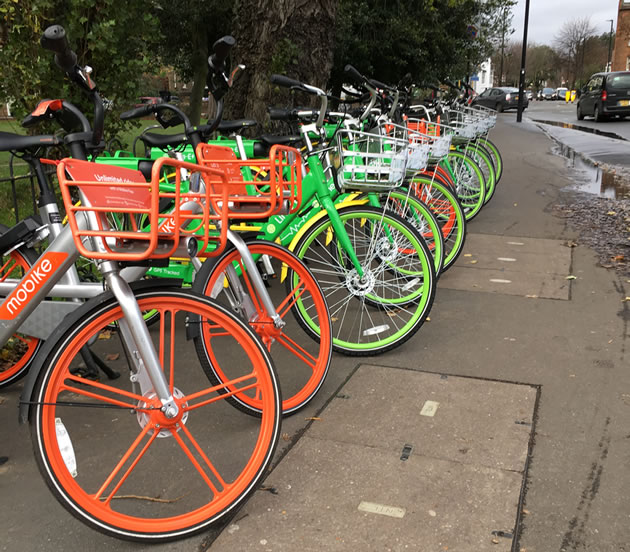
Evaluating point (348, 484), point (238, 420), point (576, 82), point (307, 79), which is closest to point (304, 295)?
point (238, 420)

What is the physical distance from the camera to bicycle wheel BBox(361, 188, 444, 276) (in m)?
4.32

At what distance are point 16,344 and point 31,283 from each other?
4.98ft

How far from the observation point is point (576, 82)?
80.6m

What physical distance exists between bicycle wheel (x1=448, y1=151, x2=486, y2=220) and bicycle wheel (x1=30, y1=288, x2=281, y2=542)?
4387 millimetres

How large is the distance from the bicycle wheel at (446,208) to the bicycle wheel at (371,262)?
94 centimetres

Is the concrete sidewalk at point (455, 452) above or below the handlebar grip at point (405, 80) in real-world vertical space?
below

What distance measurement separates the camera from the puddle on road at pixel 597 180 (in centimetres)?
944

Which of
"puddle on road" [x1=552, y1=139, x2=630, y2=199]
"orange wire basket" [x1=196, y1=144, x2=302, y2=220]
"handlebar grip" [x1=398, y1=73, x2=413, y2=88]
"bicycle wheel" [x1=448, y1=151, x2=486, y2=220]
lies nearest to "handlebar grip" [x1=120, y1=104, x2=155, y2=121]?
"orange wire basket" [x1=196, y1=144, x2=302, y2=220]

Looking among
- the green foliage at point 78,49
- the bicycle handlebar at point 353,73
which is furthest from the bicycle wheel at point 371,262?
the green foliage at point 78,49

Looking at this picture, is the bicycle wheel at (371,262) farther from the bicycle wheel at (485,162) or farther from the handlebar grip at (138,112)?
the bicycle wheel at (485,162)

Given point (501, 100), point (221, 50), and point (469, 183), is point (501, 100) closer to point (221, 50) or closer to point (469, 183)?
point (469, 183)

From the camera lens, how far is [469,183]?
7.06 m

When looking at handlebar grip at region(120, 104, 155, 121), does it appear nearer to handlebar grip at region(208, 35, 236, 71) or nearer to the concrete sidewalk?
handlebar grip at region(208, 35, 236, 71)

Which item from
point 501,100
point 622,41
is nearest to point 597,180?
point 501,100
